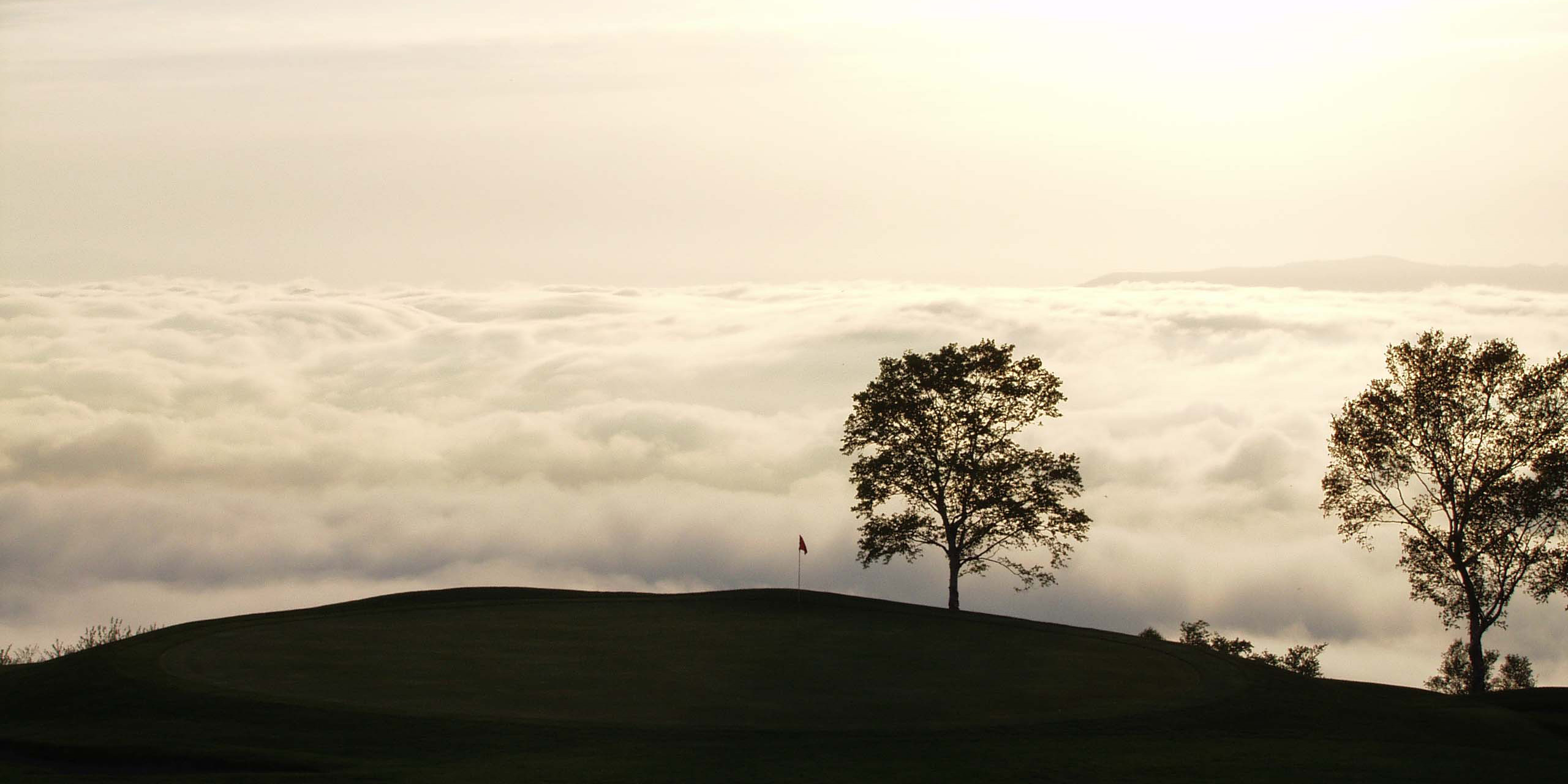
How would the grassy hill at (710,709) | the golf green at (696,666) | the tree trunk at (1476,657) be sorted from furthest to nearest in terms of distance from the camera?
the tree trunk at (1476,657) → the golf green at (696,666) → the grassy hill at (710,709)

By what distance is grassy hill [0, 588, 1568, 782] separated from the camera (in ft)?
103

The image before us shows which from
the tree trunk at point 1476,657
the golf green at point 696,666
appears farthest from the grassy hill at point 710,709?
the tree trunk at point 1476,657

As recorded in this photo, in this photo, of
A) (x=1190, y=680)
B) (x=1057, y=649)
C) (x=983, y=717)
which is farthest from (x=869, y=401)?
(x=983, y=717)

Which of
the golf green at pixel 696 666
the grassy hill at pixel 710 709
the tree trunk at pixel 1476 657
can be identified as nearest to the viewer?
the grassy hill at pixel 710 709

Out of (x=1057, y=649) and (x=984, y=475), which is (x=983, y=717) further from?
(x=984, y=475)

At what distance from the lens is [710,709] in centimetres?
3694

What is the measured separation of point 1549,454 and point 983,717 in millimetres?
31406

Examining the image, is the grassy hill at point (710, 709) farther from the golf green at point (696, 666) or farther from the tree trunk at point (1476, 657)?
the tree trunk at point (1476, 657)

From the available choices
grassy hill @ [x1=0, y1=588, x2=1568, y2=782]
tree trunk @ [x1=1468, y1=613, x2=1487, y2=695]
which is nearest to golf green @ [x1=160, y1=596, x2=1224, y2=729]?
grassy hill @ [x1=0, y1=588, x2=1568, y2=782]

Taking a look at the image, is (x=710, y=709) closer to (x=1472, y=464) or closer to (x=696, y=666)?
(x=696, y=666)

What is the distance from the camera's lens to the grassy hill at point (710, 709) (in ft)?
103

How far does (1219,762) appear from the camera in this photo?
105ft

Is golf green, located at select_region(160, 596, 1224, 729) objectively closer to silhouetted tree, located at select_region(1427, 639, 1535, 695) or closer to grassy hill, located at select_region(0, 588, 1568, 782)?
grassy hill, located at select_region(0, 588, 1568, 782)

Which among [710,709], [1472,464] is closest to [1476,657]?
[1472,464]
